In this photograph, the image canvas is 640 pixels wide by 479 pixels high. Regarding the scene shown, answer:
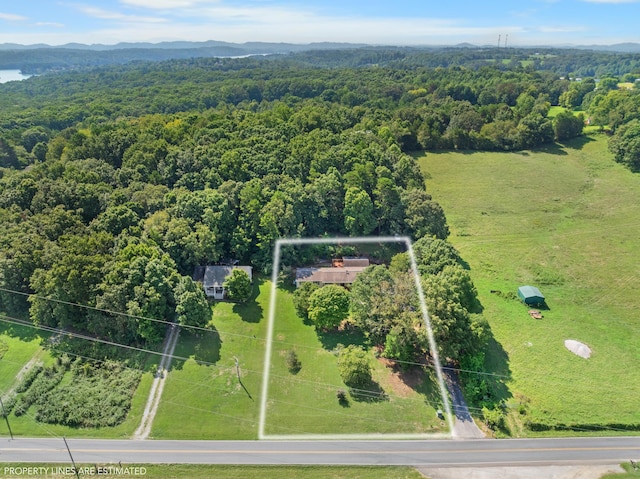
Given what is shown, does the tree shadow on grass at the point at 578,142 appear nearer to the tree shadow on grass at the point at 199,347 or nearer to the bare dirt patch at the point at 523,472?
the bare dirt patch at the point at 523,472

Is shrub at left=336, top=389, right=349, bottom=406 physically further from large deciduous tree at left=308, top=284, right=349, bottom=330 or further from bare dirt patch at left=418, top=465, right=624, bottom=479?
bare dirt patch at left=418, top=465, right=624, bottom=479

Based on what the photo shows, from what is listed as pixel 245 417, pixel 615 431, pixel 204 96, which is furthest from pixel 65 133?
pixel 615 431

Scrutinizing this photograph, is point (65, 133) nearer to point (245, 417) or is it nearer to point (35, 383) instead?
point (35, 383)

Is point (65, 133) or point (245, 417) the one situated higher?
point (65, 133)

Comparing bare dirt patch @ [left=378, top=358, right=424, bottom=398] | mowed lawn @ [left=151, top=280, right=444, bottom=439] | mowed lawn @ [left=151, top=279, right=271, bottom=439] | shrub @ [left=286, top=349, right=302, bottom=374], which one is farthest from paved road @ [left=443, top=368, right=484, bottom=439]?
mowed lawn @ [left=151, top=279, right=271, bottom=439]

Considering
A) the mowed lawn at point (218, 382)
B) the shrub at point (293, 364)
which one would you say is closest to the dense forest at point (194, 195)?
the mowed lawn at point (218, 382)
